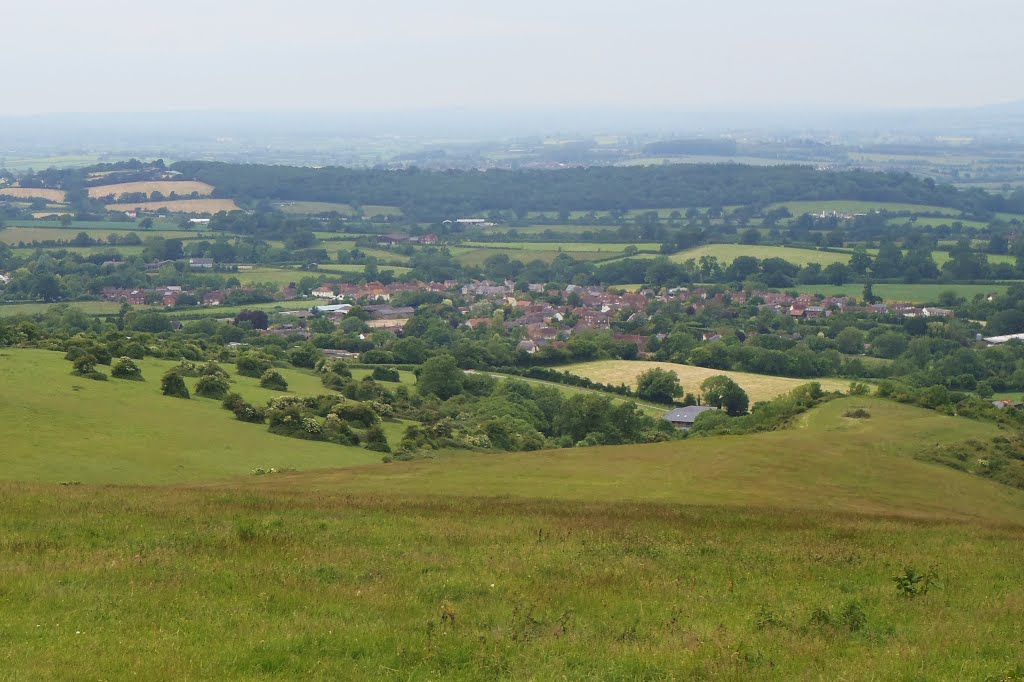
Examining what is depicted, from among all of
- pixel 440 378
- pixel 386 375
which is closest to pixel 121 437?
pixel 440 378

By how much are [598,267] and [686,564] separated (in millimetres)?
143649

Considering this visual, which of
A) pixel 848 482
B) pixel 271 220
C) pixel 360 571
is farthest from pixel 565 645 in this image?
pixel 271 220

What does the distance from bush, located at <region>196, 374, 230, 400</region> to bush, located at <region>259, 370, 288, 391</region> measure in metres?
6.69

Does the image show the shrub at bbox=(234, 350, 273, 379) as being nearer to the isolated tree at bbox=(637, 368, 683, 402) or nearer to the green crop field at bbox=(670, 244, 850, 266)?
the isolated tree at bbox=(637, 368, 683, 402)

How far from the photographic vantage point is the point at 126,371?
48.5 meters

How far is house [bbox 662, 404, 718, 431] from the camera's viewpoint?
2596 inches

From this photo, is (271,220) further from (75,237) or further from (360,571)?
(360,571)

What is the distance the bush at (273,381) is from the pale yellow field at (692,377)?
29.7 metres

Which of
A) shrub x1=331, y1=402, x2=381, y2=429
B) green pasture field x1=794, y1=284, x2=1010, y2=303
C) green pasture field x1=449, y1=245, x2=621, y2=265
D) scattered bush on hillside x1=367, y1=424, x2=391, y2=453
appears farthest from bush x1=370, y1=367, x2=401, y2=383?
green pasture field x1=449, y1=245, x2=621, y2=265

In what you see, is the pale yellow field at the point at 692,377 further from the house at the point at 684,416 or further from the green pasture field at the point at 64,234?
the green pasture field at the point at 64,234

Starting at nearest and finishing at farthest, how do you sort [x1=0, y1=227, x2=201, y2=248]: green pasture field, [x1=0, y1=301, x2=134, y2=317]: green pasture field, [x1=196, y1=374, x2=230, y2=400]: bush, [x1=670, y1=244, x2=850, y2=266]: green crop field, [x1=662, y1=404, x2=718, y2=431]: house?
[x1=196, y1=374, x2=230, y2=400]: bush
[x1=662, y1=404, x2=718, y2=431]: house
[x1=0, y1=301, x2=134, y2=317]: green pasture field
[x1=670, y1=244, x2=850, y2=266]: green crop field
[x1=0, y1=227, x2=201, y2=248]: green pasture field

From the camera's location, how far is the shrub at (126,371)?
48.1 m

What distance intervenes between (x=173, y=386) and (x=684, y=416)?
107ft

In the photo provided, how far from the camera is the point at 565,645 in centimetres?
1194
